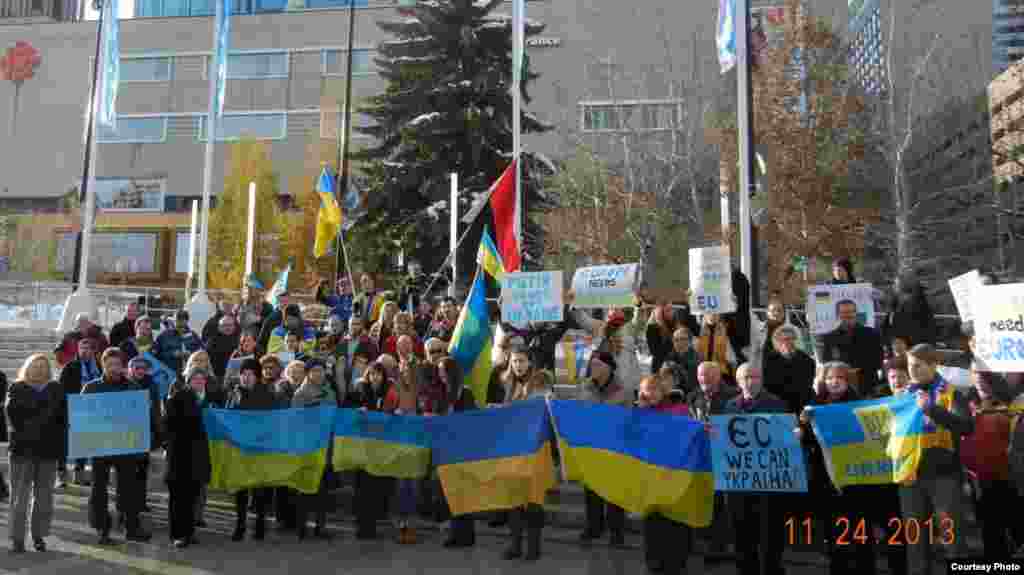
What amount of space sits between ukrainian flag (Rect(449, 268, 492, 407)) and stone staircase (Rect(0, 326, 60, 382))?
12.9 m

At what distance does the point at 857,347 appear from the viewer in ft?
29.2

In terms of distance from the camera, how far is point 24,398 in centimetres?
822

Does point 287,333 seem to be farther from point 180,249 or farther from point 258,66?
point 258,66

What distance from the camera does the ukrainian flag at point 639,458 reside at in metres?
7.42

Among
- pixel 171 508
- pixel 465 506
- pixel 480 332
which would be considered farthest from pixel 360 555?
pixel 480 332

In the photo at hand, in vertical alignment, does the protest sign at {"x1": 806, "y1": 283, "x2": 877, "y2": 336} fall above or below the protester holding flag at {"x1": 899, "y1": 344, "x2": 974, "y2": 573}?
above

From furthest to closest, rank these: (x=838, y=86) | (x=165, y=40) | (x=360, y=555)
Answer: (x=165, y=40) < (x=838, y=86) < (x=360, y=555)

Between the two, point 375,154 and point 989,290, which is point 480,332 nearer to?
point 989,290

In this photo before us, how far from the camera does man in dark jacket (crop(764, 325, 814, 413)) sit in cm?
843

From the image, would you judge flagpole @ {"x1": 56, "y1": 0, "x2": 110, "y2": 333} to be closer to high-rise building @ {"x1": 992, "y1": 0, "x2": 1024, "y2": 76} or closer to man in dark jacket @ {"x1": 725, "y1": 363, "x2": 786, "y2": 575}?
man in dark jacket @ {"x1": 725, "y1": 363, "x2": 786, "y2": 575}

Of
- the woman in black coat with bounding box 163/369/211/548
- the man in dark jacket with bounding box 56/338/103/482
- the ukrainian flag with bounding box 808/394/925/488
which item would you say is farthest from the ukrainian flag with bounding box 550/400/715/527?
the man in dark jacket with bounding box 56/338/103/482

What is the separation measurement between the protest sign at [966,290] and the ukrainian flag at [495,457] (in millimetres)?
3992

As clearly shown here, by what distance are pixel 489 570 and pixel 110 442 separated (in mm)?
4071

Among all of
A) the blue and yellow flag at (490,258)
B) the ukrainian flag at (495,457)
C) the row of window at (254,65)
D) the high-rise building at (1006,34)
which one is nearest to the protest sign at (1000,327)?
the ukrainian flag at (495,457)
